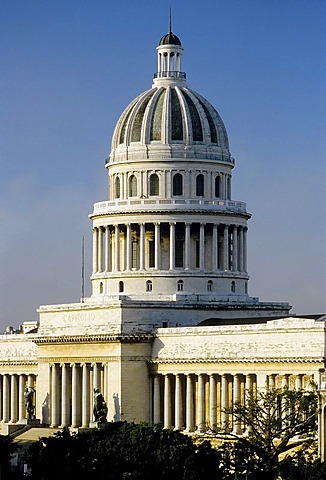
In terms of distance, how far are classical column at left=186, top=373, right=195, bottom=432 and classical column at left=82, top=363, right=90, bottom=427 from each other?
45.8 ft

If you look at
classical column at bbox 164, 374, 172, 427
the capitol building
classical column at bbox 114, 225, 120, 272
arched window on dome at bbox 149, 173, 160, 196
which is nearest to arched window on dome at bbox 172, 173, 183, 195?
the capitol building

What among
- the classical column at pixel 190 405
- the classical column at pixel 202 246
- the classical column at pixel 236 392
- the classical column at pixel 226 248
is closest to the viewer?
the classical column at pixel 236 392

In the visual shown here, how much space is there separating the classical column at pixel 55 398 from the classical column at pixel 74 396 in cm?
292

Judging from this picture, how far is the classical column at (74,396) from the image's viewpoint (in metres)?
185

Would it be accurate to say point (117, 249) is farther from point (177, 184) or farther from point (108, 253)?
point (177, 184)

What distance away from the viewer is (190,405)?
172 meters

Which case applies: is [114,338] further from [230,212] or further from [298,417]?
[298,417]

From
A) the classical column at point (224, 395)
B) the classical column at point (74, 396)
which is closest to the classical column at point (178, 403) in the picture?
the classical column at point (224, 395)

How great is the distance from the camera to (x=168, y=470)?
131250mm

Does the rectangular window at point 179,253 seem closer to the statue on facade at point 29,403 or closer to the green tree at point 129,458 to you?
the statue on facade at point 29,403


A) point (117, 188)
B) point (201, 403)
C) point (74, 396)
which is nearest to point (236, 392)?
point (201, 403)

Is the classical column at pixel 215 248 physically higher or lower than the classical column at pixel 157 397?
higher

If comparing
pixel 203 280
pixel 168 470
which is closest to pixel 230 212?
pixel 203 280

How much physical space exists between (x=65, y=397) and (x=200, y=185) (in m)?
23.8
